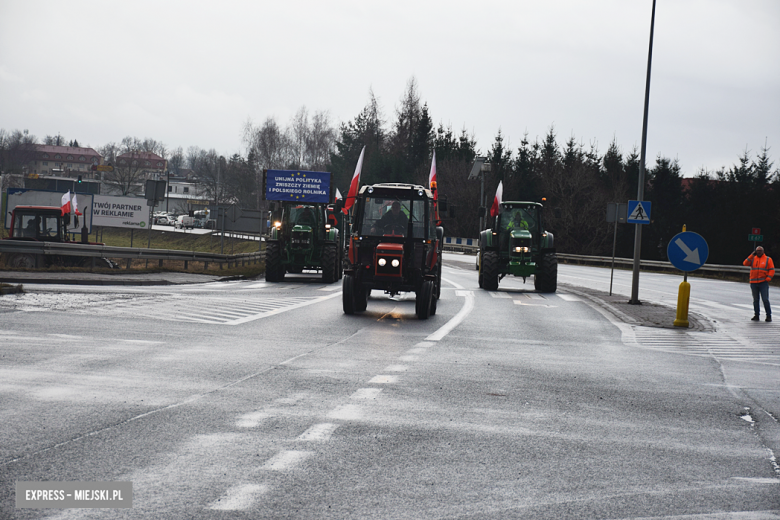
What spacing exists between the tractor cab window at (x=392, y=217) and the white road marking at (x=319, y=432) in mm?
11164

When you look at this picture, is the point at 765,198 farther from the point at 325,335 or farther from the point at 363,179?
the point at 325,335

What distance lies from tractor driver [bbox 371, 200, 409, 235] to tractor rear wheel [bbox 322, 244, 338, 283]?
35.7 ft

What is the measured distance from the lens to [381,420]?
667cm

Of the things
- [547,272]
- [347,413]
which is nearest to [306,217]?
[547,272]

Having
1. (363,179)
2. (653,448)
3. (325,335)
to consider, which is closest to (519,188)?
(363,179)

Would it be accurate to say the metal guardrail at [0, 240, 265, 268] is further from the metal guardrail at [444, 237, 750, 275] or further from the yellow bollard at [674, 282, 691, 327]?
the yellow bollard at [674, 282, 691, 327]

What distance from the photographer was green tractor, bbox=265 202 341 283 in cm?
2841

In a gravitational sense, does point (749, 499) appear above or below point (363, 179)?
below

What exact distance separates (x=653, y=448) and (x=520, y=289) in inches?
900

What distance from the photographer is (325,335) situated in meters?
13.2

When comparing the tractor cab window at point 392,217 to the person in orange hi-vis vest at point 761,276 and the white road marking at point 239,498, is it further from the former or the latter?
the white road marking at point 239,498

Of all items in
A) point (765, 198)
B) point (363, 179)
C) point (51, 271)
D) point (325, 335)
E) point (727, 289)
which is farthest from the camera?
point (363, 179)

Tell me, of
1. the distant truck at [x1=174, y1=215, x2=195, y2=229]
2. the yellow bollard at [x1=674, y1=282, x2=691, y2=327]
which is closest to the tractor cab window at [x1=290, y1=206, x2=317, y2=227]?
the yellow bollard at [x1=674, y1=282, x2=691, y2=327]

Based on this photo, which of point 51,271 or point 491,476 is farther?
point 51,271
